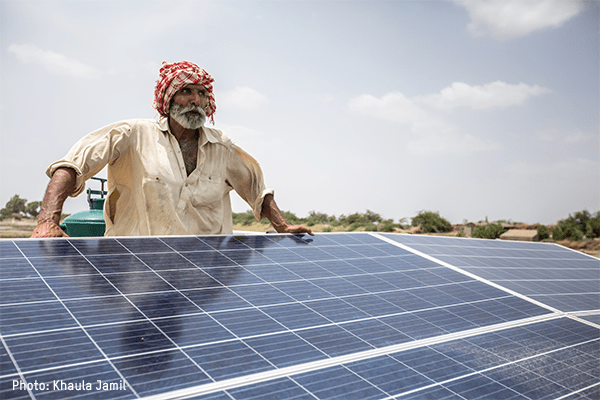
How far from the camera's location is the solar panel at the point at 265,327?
2400 millimetres

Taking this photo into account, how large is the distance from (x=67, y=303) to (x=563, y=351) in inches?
138

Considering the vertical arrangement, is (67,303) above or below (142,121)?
below

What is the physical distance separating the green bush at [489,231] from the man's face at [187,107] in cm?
3014

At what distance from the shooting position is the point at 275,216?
7.05 m

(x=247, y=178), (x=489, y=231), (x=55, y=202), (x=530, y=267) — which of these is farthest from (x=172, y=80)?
(x=489, y=231)

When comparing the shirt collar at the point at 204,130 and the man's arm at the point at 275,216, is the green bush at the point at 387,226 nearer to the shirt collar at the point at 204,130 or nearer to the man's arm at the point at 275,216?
the man's arm at the point at 275,216

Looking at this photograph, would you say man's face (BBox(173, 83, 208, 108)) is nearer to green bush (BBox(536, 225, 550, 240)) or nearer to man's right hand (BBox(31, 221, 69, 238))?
man's right hand (BBox(31, 221, 69, 238))

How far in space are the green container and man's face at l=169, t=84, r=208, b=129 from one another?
2.81 meters

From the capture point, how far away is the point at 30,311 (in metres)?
2.81

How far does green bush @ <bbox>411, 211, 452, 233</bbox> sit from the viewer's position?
37.5m

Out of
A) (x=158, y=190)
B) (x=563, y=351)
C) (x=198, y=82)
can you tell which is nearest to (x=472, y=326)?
(x=563, y=351)

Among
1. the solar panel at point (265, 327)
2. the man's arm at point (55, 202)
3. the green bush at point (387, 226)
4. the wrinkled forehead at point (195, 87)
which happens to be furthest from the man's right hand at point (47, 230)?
the green bush at point (387, 226)

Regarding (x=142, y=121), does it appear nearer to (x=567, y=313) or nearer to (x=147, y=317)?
(x=147, y=317)

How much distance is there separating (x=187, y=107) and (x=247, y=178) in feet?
4.94
